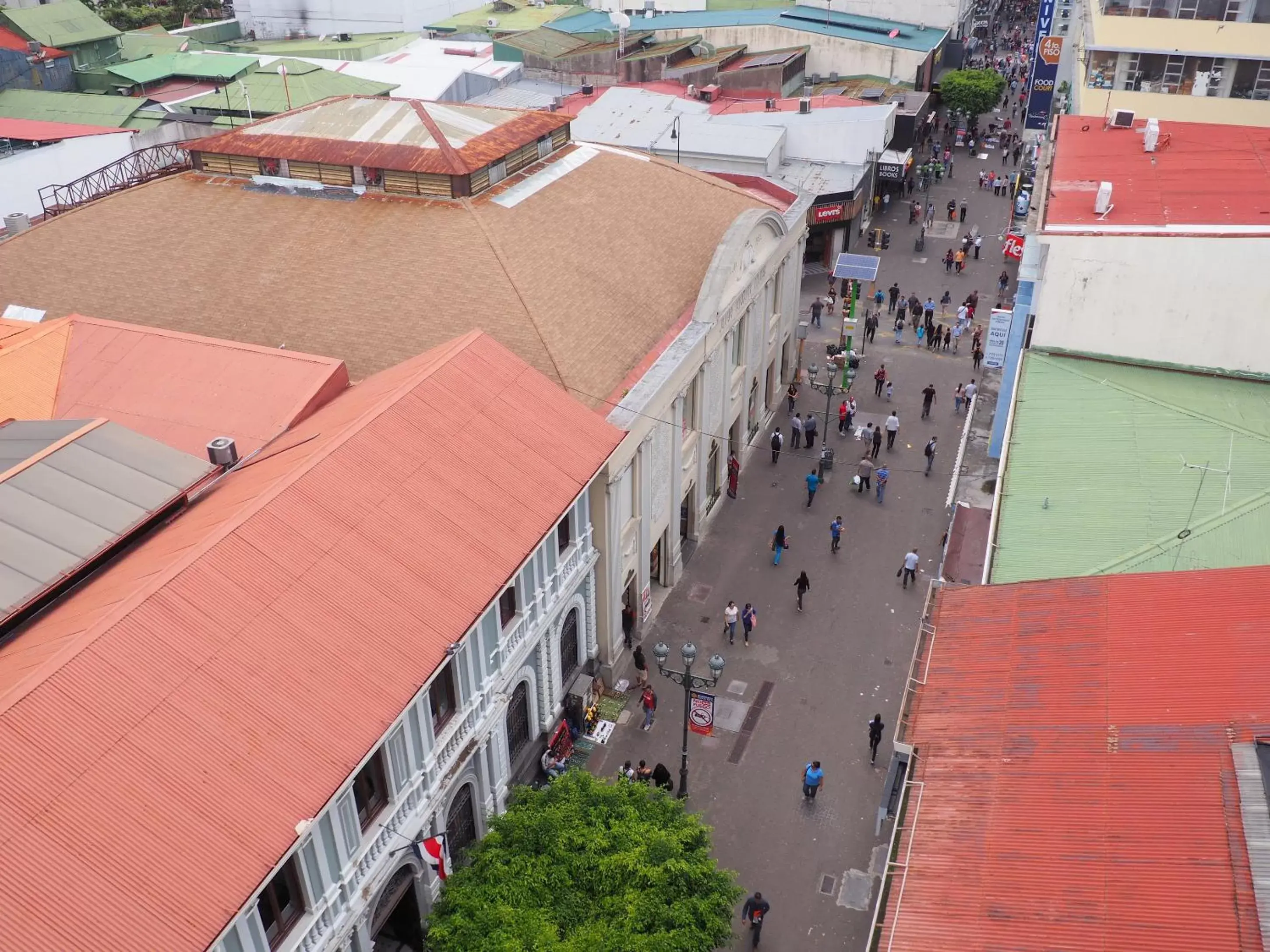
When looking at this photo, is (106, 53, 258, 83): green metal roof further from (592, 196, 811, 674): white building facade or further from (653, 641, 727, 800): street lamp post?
(653, 641, 727, 800): street lamp post

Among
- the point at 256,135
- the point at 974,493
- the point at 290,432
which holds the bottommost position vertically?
the point at 974,493

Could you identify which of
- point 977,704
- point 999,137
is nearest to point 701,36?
point 999,137

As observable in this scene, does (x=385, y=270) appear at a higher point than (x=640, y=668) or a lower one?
higher

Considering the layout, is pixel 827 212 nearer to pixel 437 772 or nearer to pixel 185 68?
pixel 185 68

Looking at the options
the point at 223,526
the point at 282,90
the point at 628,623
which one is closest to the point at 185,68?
the point at 282,90

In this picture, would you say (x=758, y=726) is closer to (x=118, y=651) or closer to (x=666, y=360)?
(x=666, y=360)

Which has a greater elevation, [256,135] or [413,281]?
[256,135]

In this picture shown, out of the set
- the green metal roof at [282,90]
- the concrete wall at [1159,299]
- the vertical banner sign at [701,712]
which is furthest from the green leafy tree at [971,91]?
the vertical banner sign at [701,712]
